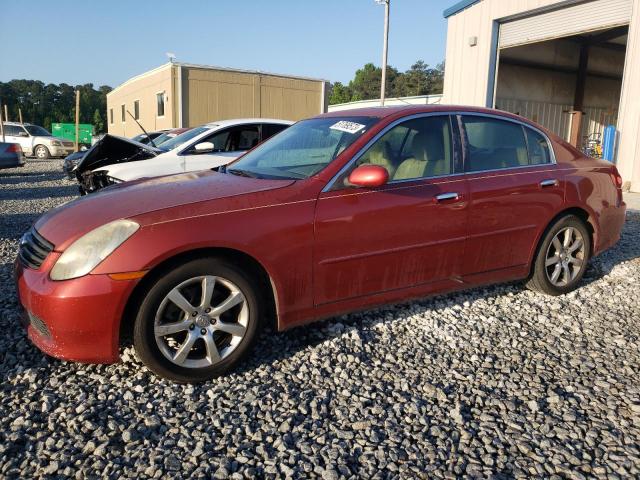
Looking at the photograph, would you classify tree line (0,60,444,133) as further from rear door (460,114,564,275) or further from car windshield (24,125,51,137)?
rear door (460,114,564,275)

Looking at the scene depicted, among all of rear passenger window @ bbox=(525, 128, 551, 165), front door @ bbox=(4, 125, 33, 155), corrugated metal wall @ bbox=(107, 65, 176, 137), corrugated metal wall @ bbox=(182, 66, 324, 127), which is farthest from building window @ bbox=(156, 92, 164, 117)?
rear passenger window @ bbox=(525, 128, 551, 165)

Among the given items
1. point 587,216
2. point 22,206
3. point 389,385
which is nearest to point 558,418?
point 389,385

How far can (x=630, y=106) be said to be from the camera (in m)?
10.4

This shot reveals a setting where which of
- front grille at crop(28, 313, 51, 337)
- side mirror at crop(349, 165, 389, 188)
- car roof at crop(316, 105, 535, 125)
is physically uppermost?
car roof at crop(316, 105, 535, 125)

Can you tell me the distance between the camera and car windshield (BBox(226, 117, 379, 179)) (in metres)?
3.46

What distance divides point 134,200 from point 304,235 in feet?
3.41

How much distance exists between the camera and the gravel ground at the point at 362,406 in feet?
7.39

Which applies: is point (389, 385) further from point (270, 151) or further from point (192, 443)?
point (270, 151)

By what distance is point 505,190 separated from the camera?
3.90 m

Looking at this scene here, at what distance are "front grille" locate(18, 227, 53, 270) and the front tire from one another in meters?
0.67

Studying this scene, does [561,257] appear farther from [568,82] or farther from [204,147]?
[568,82]

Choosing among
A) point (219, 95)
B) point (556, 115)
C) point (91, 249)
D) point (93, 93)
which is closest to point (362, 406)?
point (91, 249)

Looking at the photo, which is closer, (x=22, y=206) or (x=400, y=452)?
(x=400, y=452)

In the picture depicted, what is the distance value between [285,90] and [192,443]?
80.0 feet
